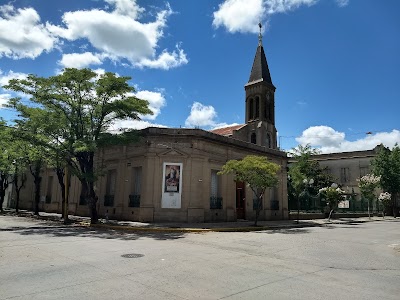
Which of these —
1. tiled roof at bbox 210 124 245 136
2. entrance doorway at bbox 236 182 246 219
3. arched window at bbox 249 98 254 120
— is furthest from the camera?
arched window at bbox 249 98 254 120

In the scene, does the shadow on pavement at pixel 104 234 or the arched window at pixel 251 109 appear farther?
the arched window at pixel 251 109

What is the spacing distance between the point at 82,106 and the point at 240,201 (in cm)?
1432

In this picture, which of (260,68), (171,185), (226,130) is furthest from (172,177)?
(260,68)

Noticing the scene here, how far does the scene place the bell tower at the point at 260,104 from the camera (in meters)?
48.5

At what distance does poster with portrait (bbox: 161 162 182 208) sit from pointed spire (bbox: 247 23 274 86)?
104ft

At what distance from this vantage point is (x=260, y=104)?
1951 inches

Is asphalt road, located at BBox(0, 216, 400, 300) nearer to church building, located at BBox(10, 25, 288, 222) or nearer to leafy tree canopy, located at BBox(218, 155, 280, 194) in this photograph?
leafy tree canopy, located at BBox(218, 155, 280, 194)

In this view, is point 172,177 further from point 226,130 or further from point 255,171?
point 226,130

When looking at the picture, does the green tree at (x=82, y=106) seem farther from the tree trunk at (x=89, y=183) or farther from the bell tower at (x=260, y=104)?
the bell tower at (x=260, y=104)

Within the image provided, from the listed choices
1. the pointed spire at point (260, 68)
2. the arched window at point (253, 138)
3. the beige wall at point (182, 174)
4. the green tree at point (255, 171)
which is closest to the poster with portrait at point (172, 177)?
the beige wall at point (182, 174)

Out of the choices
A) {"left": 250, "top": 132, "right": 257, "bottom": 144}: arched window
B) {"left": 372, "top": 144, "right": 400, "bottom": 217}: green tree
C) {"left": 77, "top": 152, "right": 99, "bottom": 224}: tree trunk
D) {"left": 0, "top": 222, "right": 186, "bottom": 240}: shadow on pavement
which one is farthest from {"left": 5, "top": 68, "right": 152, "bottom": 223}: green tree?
{"left": 372, "top": 144, "right": 400, "bottom": 217}: green tree

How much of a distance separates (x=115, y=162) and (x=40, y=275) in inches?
737

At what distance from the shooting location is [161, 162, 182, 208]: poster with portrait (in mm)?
22094

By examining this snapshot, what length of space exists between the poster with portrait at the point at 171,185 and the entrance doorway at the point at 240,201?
6256 millimetres
